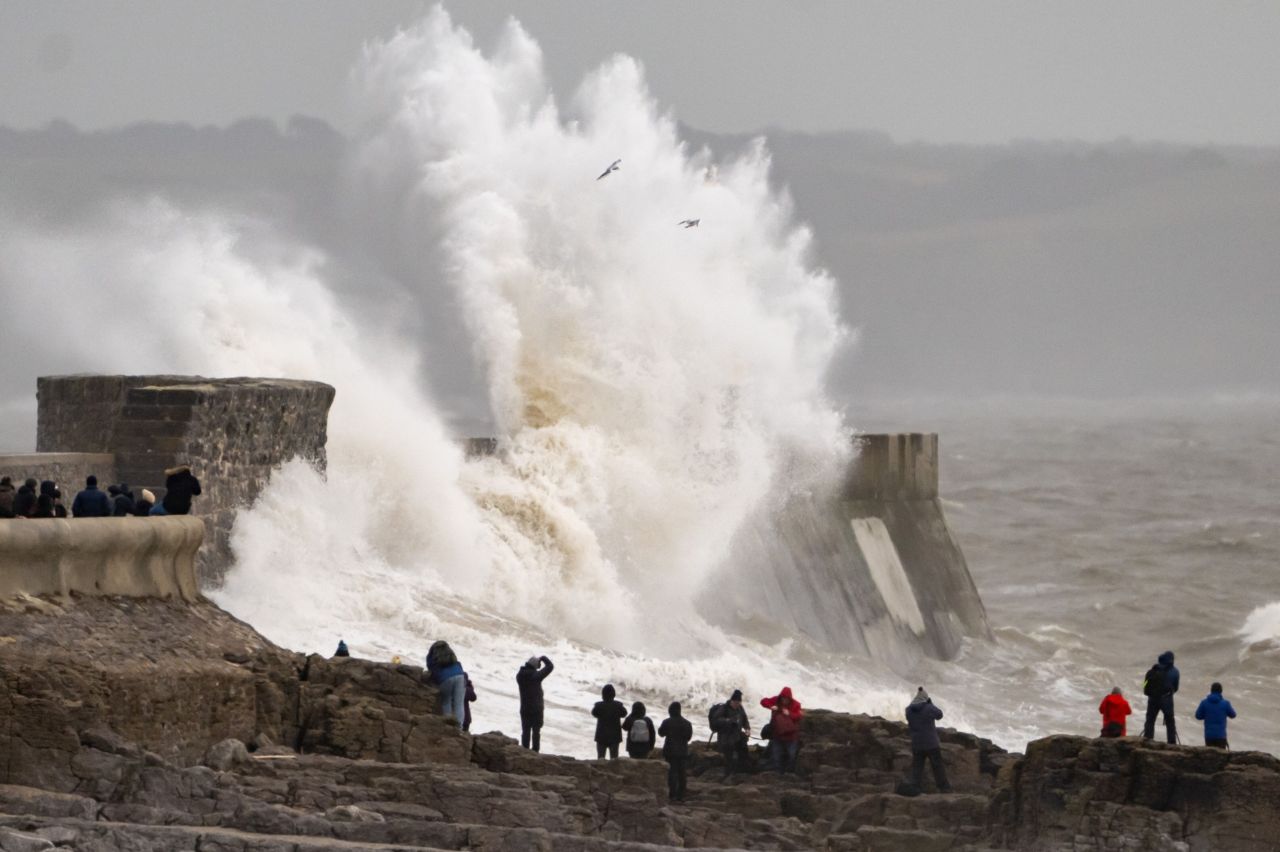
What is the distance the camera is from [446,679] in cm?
1311

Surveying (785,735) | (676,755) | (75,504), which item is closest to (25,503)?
(75,504)

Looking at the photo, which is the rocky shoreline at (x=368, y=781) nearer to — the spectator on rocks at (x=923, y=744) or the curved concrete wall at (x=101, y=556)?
the curved concrete wall at (x=101, y=556)

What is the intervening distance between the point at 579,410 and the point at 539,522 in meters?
3.15

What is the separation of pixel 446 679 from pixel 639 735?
125 cm

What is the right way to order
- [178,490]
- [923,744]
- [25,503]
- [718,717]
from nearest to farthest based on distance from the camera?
1. [25,503]
2. [923,744]
3. [178,490]
4. [718,717]

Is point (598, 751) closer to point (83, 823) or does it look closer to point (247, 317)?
point (83, 823)

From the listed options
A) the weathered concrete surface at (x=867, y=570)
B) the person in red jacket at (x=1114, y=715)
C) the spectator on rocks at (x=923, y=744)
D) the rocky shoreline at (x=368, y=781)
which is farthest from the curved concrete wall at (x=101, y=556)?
the weathered concrete surface at (x=867, y=570)

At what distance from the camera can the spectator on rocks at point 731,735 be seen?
14.0m

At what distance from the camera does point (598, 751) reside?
13.9m

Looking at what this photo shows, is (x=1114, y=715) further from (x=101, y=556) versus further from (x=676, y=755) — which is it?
(x=101, y=556)

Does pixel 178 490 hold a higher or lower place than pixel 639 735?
higher

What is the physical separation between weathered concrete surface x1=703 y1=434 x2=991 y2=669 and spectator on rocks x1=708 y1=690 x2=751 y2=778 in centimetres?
1080

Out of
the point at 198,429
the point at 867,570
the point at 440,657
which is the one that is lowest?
the point at 440,657

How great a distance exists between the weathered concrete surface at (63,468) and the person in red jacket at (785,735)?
483cm
